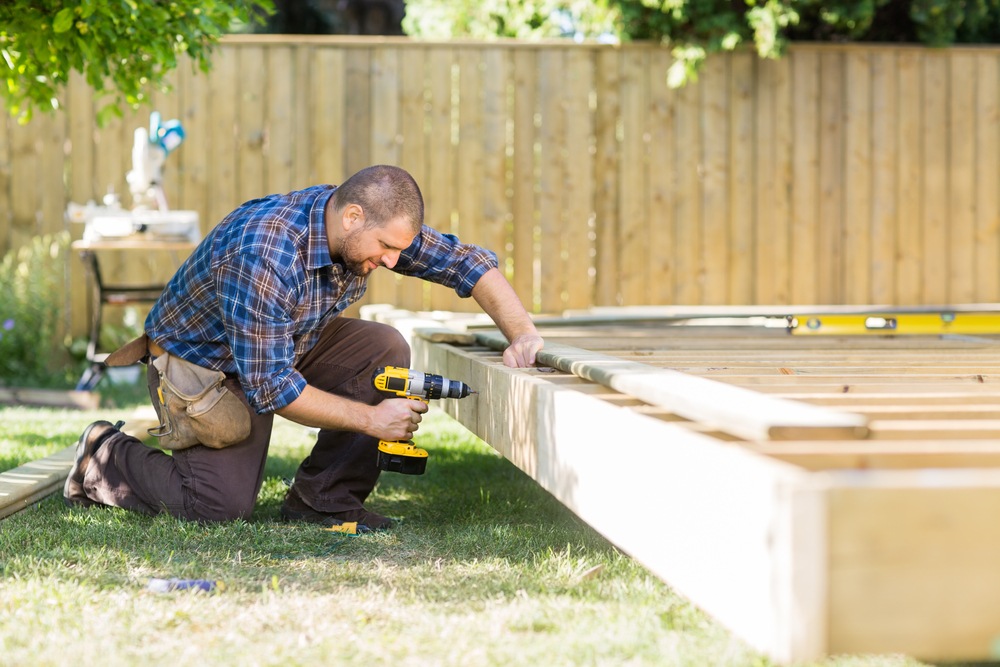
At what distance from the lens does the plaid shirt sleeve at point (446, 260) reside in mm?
3389

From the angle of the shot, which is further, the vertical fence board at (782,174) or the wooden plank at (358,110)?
the vertical fence board at (782,174)

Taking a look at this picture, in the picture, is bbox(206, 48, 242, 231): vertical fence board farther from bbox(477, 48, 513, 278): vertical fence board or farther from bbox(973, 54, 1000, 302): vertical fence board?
bbox(973, 54, 1000, 302): vertical fence board

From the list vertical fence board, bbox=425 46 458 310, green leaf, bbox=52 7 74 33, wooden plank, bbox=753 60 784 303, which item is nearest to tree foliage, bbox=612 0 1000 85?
wooden plank, bbox=753 60 784 303

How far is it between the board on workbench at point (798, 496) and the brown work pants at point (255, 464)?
96 cm

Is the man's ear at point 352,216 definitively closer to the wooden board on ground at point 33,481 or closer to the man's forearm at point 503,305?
the man's forearm at point 503,305

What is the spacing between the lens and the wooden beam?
1.67 meters

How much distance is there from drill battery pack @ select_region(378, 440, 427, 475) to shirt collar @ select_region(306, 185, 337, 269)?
0.55m

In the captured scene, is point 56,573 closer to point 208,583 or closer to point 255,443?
point 208,583

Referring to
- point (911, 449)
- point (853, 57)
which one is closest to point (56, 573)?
point (911, 449)

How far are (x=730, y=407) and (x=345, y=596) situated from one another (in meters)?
1.04

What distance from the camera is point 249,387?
114 inches

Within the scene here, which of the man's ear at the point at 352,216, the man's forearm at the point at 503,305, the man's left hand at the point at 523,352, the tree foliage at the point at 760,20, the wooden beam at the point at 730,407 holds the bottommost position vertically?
the wooden beam at the point at 730,407

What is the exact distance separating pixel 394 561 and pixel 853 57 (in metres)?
6.07

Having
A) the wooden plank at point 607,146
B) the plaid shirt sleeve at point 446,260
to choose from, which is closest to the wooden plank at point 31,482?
the plaid shirt sleeve at point 446,260
